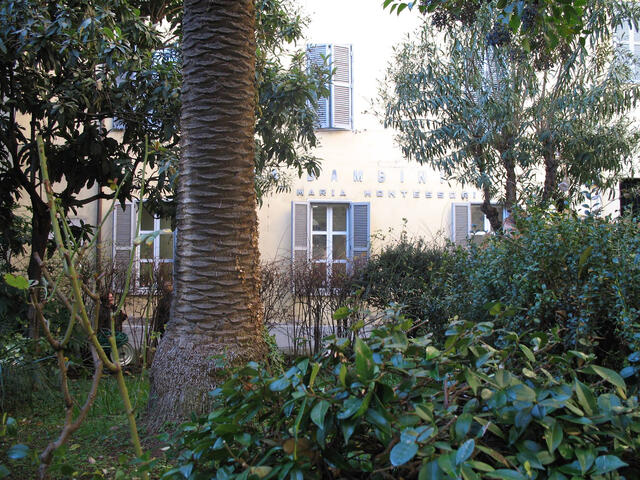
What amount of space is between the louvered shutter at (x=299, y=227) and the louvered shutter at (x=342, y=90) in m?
2.01

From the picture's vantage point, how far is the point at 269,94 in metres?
6.79

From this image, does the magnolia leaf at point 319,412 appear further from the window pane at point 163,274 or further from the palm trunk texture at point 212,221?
the window pane at point 163,274

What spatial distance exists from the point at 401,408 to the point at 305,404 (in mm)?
273

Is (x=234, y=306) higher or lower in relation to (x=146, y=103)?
lower

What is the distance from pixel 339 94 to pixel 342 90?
0.13 meters

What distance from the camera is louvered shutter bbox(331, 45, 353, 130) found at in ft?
41.5

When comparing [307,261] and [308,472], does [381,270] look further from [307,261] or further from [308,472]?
[308,472]

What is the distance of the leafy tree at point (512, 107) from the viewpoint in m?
8.27

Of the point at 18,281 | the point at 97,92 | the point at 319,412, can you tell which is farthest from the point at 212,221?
the point at 97,92

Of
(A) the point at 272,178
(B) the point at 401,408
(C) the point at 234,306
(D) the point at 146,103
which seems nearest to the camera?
(B) the point at 401,408

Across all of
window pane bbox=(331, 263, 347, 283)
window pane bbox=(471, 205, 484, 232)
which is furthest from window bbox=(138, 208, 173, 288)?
window pane bbox=(471, 205, 484, 232)

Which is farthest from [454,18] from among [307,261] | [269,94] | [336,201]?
[336,201]

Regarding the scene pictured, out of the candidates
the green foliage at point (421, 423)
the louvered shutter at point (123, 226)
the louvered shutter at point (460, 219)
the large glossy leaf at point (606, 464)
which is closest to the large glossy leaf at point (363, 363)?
the green foliage at point (421, 423)

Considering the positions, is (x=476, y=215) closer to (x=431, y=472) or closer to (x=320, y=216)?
(x=320, y=216)
